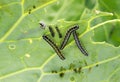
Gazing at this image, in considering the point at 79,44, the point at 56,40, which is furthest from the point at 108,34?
the point at 56,40

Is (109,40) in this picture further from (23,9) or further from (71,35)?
(23,9)

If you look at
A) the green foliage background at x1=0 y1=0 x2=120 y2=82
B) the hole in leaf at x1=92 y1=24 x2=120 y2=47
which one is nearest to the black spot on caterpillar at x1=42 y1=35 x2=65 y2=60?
the green foliage background at x1=0 y1=0 x2=120 y2=82

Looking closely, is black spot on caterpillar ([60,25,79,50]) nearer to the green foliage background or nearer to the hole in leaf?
the green foliage background

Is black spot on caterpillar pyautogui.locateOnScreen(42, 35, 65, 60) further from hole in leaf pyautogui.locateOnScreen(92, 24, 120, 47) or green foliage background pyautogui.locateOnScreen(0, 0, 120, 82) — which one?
hole in leaf pyautogui.locateOnScreen(92, 24, 120, 47)

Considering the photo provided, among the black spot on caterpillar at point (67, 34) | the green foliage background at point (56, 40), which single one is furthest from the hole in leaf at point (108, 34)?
the black spot on caterpillar at point (67, 34)

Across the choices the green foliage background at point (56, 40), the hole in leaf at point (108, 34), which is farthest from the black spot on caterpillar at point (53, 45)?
the hole in leaf at point (108, 34)

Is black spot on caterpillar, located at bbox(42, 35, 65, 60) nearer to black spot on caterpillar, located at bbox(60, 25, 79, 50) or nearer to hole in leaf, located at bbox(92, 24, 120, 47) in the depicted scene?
black spot on caterpillar, located at bbox(60, 25, 79, 50)

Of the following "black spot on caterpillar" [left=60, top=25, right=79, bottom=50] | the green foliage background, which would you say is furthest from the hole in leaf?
"black spot on caterpillar" [left=60, top=25, right=79, bottom=50]

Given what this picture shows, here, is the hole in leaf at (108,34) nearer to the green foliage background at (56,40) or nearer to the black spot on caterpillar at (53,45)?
the green foliage background at (56,40)

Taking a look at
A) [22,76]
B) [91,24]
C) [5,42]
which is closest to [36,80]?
[22,76]
